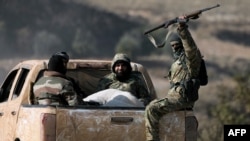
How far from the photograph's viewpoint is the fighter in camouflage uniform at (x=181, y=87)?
9.29m

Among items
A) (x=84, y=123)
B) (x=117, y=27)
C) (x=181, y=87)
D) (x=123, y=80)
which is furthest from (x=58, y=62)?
(x=117, y=27)

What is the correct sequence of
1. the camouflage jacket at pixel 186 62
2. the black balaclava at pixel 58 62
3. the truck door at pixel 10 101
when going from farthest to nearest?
the truck door at pixel 10 101
the black balaclava at pixel 58 62
the camouflage jacket at pixel 186 62

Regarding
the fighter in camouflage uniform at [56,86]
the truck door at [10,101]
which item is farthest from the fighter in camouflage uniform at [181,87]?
the truck door at [10,101]

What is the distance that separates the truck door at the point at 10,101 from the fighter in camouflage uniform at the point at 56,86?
0.48 metres

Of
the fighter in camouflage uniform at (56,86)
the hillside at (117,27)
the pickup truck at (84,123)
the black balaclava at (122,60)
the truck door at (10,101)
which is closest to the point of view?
the pickup truck at (84,123)

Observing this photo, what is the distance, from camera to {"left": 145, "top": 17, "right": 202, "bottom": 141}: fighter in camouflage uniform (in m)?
9.29

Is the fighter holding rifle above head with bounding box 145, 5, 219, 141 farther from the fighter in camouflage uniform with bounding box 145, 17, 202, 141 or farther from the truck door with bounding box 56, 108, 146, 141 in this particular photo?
→ the truck door with bounding box 56, 108, 146, 141

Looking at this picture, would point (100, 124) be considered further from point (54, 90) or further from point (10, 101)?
point (10, 101)

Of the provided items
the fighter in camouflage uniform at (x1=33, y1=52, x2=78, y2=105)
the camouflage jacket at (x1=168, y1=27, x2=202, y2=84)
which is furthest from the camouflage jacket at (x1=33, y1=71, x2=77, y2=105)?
the camouflage jacket at (x1=168, y1=27, x2=202, y2=84)

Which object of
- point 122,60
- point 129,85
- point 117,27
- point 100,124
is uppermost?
point 117,27

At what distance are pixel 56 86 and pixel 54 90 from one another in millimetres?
53

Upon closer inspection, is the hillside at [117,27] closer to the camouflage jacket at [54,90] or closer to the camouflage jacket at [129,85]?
the camouflage jacket at [129,85]

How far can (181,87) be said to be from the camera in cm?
941

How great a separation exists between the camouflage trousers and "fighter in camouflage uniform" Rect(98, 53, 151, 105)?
1.22 meters
